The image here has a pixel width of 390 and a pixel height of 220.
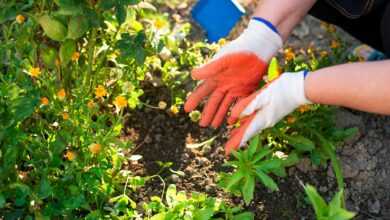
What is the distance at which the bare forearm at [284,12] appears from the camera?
1755 millimetres

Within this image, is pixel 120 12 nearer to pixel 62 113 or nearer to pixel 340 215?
pixel 62 113

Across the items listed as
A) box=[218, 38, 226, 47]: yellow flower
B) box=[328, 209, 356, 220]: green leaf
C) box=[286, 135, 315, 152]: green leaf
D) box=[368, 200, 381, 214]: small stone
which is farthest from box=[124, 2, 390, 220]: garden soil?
box=[328, 209, 356, 220]: green leaf

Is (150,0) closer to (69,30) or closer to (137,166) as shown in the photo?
(137,166)

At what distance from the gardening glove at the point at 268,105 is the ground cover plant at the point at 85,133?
8 cm

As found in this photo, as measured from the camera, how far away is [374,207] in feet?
5.68

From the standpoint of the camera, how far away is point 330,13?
1.90 m

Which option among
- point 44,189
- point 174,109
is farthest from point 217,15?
point 44,189

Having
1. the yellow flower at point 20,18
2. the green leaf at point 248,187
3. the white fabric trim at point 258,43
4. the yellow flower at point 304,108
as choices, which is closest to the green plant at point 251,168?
the green leaf at point 248,187

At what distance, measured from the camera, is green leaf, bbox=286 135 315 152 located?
5.48ft

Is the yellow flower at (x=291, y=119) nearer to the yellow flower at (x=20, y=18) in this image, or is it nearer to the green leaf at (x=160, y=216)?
the green leaf at (x=160, y=216)

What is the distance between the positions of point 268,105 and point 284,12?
305mm

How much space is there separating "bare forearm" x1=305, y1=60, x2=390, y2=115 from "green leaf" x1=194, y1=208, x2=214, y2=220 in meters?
0.38

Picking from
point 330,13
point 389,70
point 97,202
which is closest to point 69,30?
point 97,202

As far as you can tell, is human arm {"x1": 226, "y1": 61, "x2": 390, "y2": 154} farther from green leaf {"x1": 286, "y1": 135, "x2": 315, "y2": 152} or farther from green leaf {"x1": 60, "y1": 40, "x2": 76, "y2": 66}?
green leaf {"x1": 60, "y1": 40, "x2": 76, "y2": 66}
